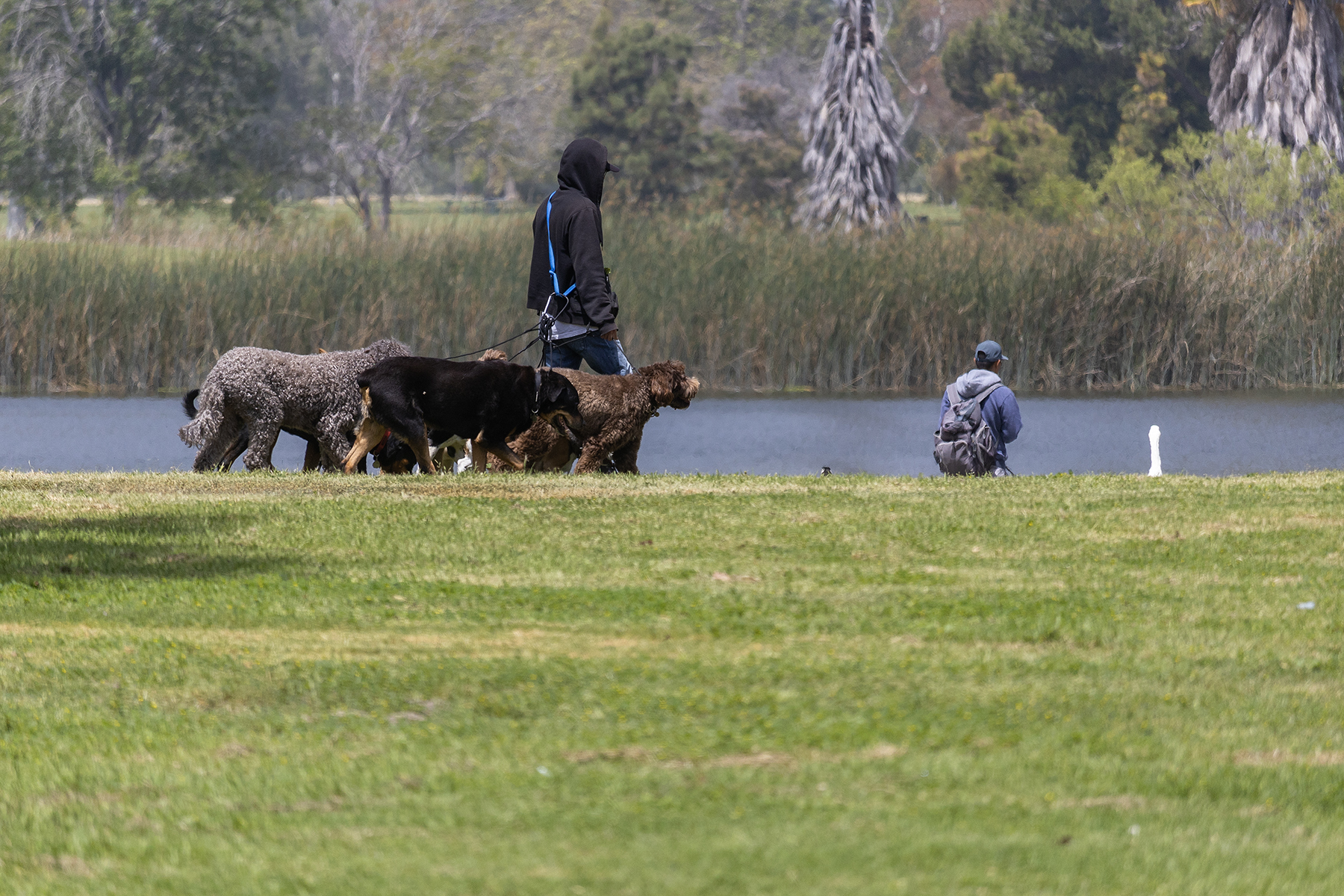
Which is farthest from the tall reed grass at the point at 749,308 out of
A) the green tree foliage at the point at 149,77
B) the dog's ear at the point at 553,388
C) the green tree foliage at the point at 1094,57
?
the green tree foliage at the point at 1094,57

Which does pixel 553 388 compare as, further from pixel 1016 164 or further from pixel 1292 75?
pixel 1016 164

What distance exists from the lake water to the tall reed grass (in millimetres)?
1014

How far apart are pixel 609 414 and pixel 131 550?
145 inches

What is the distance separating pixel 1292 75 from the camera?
40.6m

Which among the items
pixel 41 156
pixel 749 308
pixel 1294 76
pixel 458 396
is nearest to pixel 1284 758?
pixel 458 396

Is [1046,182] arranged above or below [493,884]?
above

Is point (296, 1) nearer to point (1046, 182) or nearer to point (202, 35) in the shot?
point (202, 35)

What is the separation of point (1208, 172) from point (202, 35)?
25.9 m

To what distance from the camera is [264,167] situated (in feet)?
169

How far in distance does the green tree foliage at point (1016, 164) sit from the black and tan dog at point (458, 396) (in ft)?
Result: 128

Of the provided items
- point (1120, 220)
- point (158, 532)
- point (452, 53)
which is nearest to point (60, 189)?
point (452, 53)

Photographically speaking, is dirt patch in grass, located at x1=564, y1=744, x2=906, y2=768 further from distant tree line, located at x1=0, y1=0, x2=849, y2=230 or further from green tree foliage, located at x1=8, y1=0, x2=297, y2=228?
green tree foliage, located at x1=8, y1=0, x2=297, y2=228

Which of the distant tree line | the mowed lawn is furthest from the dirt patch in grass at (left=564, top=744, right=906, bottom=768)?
the distant tree line

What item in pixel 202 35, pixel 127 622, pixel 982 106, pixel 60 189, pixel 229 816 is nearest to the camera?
pixel 229 816
